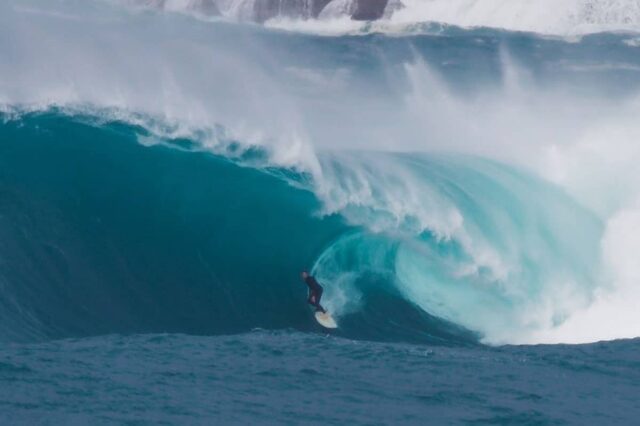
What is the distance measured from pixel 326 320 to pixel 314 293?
31cm

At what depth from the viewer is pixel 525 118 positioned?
2292 centimetres

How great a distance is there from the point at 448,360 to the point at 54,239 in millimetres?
4657

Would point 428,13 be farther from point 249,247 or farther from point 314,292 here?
point 314,292

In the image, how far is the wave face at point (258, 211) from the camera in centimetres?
1406

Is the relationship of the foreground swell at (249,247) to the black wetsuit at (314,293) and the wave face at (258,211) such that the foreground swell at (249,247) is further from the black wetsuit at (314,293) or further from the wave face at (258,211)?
the black wetsuit at (314,293)

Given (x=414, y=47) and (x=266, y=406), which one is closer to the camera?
(x=266, y=406)

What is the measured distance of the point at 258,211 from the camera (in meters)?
15.9

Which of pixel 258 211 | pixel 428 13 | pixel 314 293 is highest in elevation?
pixel 428 13

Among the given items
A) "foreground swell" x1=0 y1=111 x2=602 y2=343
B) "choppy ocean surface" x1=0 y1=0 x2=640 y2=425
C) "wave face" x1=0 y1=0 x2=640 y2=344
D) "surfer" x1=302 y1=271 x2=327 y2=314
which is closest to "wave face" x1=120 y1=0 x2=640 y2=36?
"choppy ocean surface" x1=0 y1=0 x2=640 y2=425

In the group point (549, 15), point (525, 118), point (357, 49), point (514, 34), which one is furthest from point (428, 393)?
point (549, 15)

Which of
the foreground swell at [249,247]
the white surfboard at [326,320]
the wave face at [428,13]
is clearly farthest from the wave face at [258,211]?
the wave face at [428,13]

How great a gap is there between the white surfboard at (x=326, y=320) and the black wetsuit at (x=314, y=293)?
0.05 meters

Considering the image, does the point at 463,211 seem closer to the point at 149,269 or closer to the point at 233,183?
the point at 233,183

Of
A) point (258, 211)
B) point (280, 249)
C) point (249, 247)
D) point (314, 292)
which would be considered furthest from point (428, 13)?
point (314, 292)
